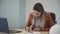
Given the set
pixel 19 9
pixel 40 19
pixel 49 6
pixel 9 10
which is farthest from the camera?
pixel 9 10

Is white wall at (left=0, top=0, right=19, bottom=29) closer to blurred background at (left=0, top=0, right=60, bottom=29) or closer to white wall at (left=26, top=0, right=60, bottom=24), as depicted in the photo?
blurred background at (left=0, top=0, right=60, bottom=29)

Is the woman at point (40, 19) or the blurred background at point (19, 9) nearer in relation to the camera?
the woman at point (40, 19)

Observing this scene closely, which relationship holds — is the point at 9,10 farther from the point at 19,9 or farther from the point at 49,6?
the point at 49,6

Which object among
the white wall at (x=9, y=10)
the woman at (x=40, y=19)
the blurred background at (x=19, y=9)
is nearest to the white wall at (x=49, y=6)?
the blurred background at (x=19, y=9)

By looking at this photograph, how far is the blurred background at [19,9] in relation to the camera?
1.66m

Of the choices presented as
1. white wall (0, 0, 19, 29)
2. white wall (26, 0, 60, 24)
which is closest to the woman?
white wall (26, 0, 60, 24)

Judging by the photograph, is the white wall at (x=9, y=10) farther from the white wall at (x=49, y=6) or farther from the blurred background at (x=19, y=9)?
the white wall at (x=49, y=6)

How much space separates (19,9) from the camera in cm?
206

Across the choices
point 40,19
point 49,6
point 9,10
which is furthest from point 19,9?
point 40,19

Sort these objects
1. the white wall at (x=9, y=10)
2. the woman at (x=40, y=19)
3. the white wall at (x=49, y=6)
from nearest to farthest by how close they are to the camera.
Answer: the woman at (x=40, y=19) → the white wall at (x=49, y=6) → the white wall at (x=9, y=10)

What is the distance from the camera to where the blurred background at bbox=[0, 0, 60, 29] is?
1.66 metres

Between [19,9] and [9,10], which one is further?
[9,10]

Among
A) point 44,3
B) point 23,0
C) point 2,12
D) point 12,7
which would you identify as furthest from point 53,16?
point 2,12

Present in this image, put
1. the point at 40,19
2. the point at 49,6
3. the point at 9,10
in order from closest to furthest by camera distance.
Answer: the point at 40,19
the point at 49,6
the point at 9,10
